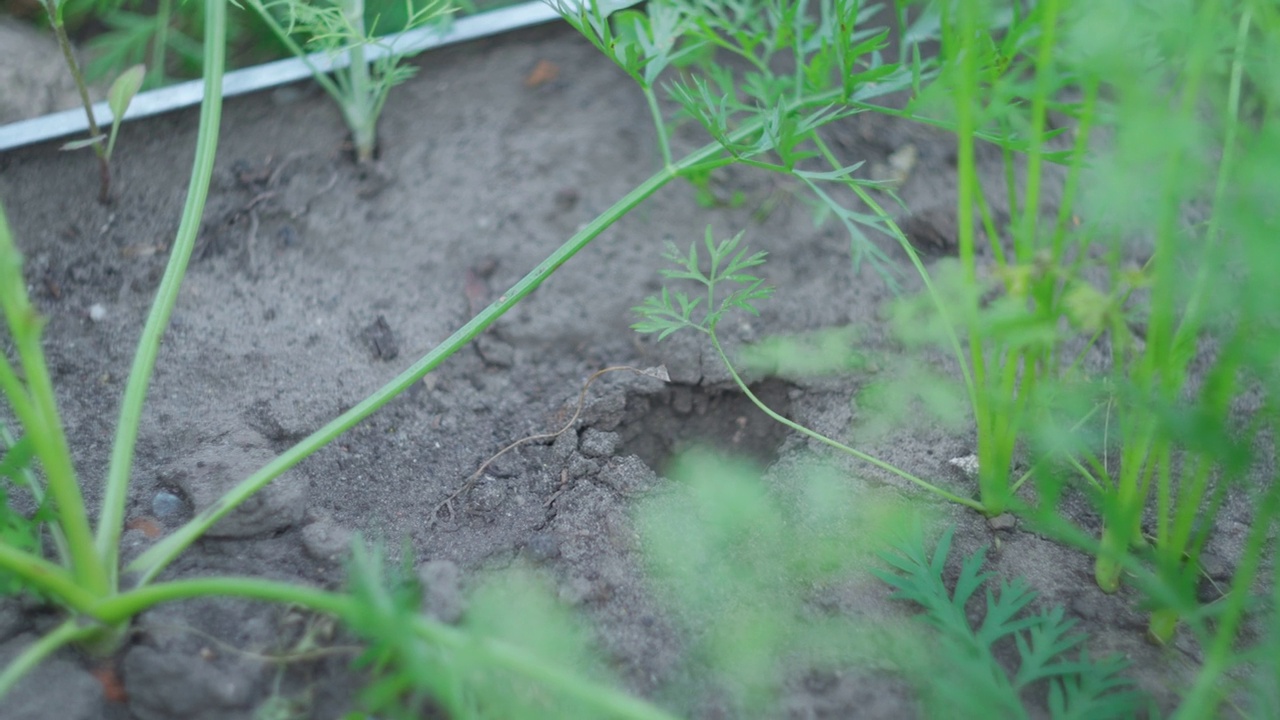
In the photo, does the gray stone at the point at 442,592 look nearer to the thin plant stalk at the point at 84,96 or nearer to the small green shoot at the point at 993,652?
the small green shoot at the point at 993,652

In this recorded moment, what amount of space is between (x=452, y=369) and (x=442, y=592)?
50cm

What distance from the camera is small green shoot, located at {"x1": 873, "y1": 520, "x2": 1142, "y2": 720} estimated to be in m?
0.90

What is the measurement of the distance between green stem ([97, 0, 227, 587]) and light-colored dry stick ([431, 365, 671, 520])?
37 centimetres

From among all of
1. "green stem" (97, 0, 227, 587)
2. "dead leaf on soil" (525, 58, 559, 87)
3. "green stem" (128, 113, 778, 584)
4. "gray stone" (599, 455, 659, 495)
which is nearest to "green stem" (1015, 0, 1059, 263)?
"green stem" (128, 113, 778, 584)

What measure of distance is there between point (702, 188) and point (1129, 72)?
0.89 meters

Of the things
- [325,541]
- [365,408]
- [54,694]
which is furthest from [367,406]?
[54,694]

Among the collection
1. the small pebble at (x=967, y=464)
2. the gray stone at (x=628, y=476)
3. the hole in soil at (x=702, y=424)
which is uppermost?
the gray stone at (x=628, y=476)

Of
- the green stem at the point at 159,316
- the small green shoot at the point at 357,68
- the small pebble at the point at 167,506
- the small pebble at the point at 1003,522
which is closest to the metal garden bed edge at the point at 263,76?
the small green shoot at the point at 357,68

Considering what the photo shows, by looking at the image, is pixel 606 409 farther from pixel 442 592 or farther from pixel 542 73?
pixel 542 73

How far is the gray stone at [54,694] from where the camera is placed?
92 centimetres

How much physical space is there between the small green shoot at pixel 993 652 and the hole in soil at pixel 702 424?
0.97 feet

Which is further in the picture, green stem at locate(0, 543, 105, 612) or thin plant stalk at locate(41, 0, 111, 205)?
thin plant stalk at locate(41, 0, 111, 205)

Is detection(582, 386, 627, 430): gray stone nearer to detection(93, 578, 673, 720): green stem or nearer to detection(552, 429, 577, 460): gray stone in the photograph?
detection(552, 429, 577, 460): gray stone

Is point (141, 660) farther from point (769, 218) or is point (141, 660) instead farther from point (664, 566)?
point (769, 218)
